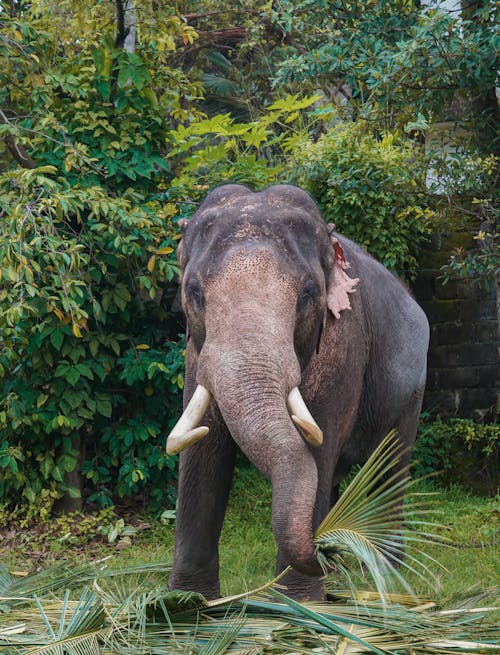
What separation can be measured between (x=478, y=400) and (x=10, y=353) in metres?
4.18

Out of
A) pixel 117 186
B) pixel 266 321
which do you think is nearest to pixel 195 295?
pixel 266 321

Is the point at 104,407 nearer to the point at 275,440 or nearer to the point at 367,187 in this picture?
the point at 367,187

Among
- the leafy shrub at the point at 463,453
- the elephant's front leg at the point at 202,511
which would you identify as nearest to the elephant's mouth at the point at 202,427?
the elephant's front leg at the point at 202,511

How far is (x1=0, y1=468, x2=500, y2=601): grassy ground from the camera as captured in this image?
630 cm

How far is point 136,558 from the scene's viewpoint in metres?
6.67

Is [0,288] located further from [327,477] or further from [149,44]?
[327,477]

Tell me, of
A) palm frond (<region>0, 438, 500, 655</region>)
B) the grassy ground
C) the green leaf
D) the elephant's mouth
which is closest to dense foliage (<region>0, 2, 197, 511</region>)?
the green leaf

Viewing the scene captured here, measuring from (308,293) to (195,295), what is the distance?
474 mm

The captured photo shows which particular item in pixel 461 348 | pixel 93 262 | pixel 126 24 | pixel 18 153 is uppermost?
pixel 126 24

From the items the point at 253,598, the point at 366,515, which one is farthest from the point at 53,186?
the point at 366,515

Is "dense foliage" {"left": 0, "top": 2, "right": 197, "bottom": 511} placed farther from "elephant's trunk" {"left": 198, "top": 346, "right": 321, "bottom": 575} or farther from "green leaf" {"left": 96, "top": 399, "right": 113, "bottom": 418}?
"elephant's trunk" {"left": 198, "top": 346, "right": 321, "bottom": 575}

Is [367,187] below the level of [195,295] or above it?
above

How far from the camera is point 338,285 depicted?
4977 millimetres

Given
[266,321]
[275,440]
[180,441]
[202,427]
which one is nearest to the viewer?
[275,440]
